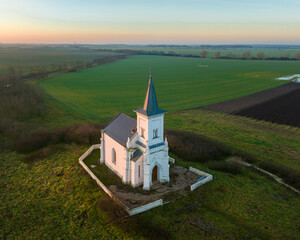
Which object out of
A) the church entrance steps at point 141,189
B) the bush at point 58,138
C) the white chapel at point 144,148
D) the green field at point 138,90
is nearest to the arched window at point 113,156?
the white chapel at point 144,148

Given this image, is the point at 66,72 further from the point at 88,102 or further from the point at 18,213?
the point at 18,213

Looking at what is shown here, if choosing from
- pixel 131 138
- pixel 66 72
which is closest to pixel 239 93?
pixel 131 138

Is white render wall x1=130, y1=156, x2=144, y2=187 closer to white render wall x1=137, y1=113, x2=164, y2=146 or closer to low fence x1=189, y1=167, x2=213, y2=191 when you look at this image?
white render wall x1=137, y1=113, x2=164, y2=146

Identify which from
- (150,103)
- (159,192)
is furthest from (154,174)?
(150,103)

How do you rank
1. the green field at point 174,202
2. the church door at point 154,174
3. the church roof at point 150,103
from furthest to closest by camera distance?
the church door at point 154,174
the church roof at point 150,103
the green field at point 174,202

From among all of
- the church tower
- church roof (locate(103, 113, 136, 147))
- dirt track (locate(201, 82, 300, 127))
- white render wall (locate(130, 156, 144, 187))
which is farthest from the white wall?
dirt track (locate(201, 82, 300, 127))

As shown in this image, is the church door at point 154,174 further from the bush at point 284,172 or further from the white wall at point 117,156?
the bush at point 284,172
